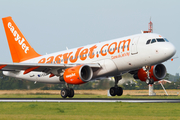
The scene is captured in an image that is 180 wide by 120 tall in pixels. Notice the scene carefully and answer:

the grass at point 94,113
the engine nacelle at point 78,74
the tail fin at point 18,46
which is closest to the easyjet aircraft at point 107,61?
the engine nacelle at point 78,74

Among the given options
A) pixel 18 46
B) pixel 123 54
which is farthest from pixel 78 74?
pixel 18 46

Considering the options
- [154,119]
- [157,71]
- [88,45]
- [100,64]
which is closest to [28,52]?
[88,45]

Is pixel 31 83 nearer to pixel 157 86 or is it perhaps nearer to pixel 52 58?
pixel 52 58

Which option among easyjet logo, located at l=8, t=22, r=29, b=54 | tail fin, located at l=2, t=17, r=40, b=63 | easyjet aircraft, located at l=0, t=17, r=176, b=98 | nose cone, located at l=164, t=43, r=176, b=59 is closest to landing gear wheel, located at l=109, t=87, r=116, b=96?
easyjet aircraft, located at l=0, t=17, r=176, b=98

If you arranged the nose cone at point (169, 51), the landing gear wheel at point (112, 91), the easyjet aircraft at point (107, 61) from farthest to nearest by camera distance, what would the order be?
the landing gear wheel at point (112, 91) → the easyjet aircraft at point (107, 61) → the nose cone at point (169, 51)

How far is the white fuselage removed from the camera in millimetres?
28062

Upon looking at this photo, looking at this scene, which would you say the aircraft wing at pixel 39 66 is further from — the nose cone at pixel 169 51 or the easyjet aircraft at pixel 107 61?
the nose cone at pixel 169 51

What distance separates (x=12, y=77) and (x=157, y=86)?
32.4m

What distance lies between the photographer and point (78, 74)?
29.2 m

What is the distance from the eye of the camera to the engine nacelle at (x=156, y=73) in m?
33.7

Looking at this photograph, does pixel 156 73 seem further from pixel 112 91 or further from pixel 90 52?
pixel 90 52

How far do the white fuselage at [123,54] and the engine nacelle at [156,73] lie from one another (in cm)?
374

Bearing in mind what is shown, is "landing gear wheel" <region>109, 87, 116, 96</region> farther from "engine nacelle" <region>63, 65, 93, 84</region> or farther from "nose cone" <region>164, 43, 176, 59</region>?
"nose cone" <region>164, 43, 176, 59</region>

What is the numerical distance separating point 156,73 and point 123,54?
6.29 metres
